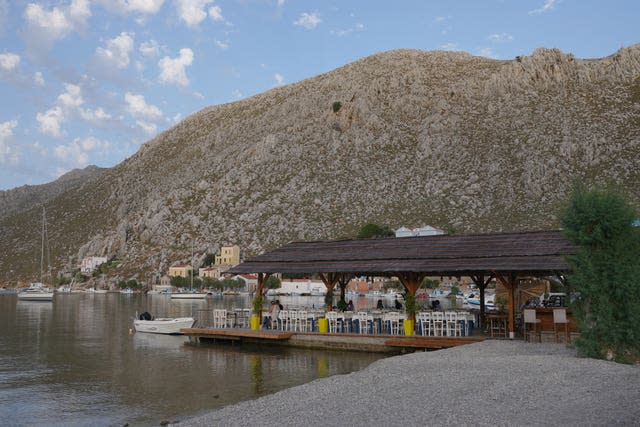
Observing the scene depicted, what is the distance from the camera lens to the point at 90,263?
387 ft

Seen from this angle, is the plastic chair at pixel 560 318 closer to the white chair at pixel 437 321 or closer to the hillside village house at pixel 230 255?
the white chair at pixel 437 321

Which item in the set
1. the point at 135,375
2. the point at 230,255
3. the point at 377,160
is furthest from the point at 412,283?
the point at 230,255

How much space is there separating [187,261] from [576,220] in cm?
9333

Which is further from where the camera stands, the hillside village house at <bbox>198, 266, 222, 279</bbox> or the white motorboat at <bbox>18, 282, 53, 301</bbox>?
the hillside village house at <bbox>198, 266, 222, 279</bbox>

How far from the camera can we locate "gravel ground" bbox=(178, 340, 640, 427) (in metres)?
9.84

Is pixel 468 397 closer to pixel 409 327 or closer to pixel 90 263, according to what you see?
pixel 409 327

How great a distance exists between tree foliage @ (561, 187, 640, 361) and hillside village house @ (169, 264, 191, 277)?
97.5 meters

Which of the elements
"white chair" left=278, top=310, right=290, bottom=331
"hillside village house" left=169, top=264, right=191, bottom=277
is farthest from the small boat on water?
"hillside village house" left=169, top=264, right=191, bottom=277

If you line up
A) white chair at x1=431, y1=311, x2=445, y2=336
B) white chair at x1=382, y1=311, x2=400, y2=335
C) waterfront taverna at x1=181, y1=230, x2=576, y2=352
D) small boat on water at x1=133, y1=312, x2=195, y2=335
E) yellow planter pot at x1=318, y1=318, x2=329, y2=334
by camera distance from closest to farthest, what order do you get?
1. waterfront taverna at x1=181, y1=230, x2=576, y2=352
2. white chair at x1=431, y1=311, x2=445, y2=336
3. white chair at x1=382, y1=311, x2=400, y2=335
4. yellow planter pot at x1=318, y1=318, x2=329, y2=334
5. small boat on water at x1=133, y1=312, x2=195, y2=335

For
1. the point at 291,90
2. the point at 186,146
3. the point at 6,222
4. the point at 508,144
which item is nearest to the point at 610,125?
the point at 508,144

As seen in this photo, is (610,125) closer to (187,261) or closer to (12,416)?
(187,261)

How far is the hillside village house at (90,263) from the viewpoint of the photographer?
116 meters

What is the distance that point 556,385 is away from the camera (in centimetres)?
1215

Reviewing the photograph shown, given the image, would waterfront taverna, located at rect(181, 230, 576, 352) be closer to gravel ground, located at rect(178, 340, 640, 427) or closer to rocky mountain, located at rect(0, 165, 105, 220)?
gravel ground, located at rect(178, 340, 640, 427)
